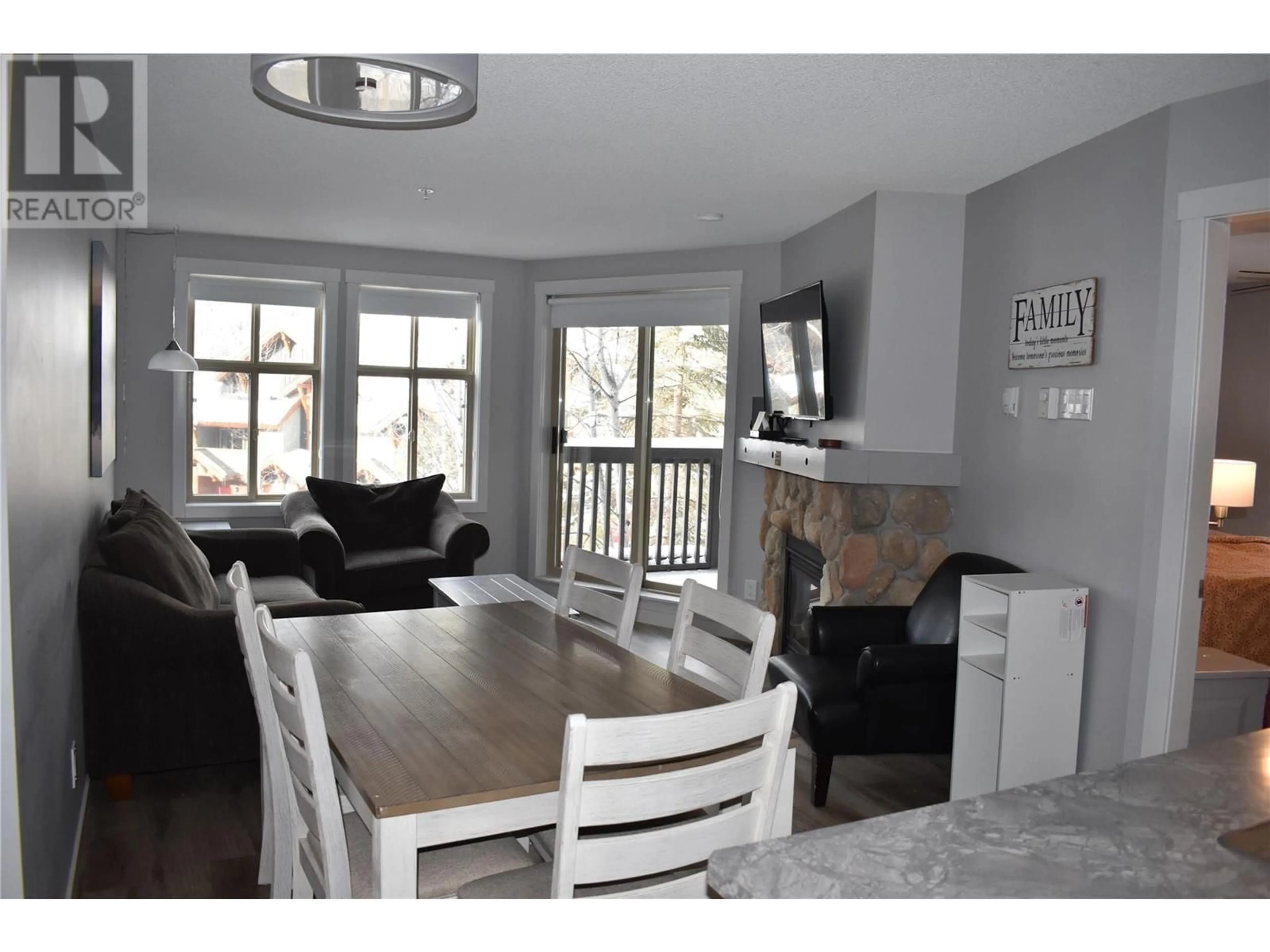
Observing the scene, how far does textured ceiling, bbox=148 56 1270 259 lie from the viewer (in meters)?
2.72

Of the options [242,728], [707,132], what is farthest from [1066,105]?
[242,728]

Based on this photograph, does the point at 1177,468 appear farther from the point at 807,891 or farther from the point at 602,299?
the point at 602,299

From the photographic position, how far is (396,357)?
21.3 ft

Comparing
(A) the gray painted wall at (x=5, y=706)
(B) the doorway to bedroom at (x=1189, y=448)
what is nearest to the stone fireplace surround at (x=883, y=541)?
(B) the doorway to bedroom at (x=1189, y=448)

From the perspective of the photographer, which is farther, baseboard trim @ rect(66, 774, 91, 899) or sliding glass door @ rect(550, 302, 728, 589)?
sliding glass door @ rect(550, 302, 728, 589)

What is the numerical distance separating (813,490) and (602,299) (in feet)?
7.86

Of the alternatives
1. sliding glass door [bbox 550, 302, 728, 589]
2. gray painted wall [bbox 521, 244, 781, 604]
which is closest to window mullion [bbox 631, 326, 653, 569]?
sliding glass door [bbox 550, 302, 728, 589]

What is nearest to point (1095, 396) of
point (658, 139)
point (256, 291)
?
point (658, 139)

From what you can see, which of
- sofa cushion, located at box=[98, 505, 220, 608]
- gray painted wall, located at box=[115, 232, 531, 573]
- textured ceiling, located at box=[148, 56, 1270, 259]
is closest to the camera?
textured ceiling, located at box=[148, 56, 1270, 259]

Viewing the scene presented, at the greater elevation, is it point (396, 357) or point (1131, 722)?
point (396, 357)

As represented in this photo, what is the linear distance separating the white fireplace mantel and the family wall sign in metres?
0.55

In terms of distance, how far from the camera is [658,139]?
136 inches

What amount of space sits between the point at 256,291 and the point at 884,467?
167 inches

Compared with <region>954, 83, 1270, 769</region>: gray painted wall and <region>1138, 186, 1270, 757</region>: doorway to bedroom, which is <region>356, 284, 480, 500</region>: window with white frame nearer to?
<region>954, 83, 1270, 769</region>: gray painted wall
